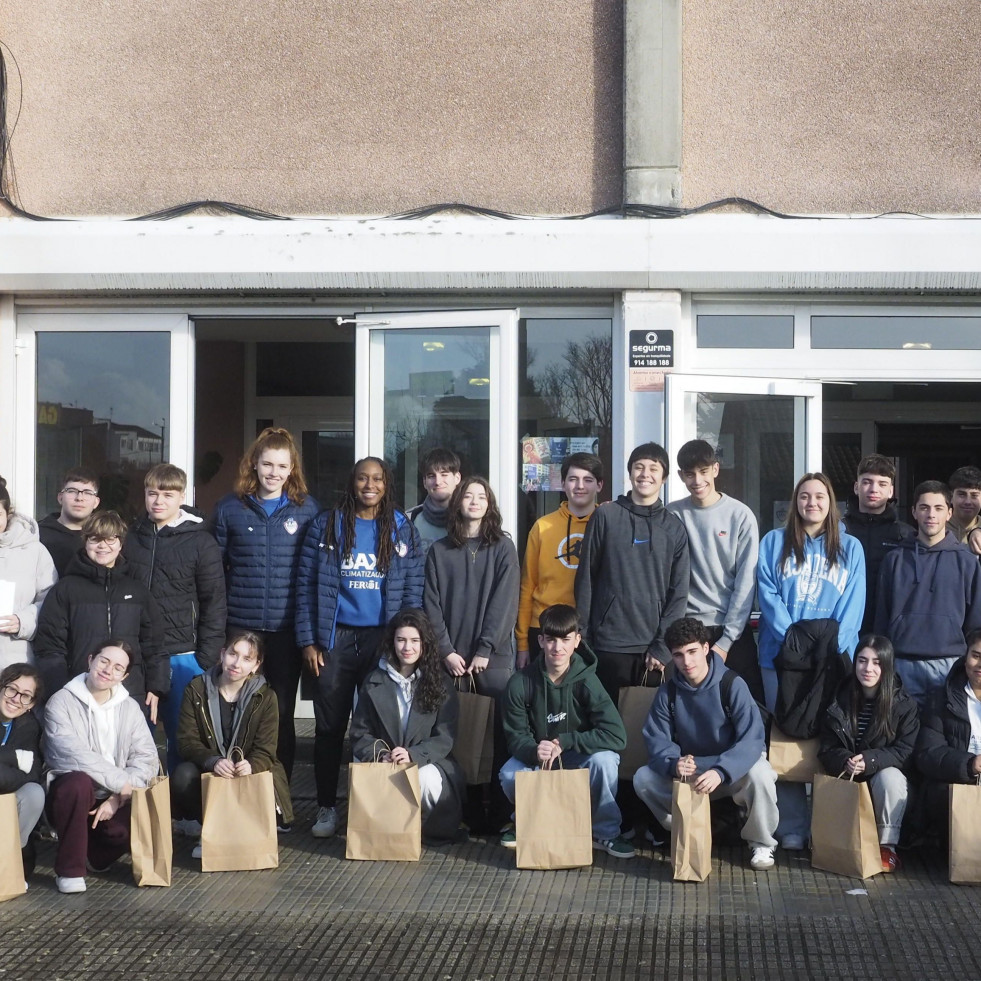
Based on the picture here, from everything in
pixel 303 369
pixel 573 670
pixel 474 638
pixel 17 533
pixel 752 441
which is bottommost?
pixel 573 670

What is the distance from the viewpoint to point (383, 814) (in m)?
5.27

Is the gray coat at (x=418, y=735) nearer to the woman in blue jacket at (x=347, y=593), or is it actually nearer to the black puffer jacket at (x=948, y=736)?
the woman in blue jacket at (x=347, y=593)

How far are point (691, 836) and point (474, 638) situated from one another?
1.40 metres

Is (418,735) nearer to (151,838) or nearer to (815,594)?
(151,838)

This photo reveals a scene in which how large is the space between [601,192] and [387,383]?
5.45ft

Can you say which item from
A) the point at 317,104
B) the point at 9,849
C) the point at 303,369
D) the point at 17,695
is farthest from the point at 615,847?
the point at 303,369

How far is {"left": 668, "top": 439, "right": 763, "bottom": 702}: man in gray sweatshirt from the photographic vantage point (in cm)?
573

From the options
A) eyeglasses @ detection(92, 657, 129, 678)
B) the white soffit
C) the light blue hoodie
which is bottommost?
eyeglasses @ detection(92, 657, 129, 678)

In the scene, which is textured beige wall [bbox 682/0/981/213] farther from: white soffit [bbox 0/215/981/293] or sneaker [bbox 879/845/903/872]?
sneaker [bbox 879/845/903/872]

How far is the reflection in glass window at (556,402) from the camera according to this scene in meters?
7.18

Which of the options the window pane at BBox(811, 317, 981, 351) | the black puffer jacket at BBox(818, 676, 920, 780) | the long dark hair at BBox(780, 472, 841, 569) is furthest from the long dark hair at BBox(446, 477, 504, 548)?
the window pane at BBox(811, 317, 981, 351)

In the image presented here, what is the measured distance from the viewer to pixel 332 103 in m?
7.10

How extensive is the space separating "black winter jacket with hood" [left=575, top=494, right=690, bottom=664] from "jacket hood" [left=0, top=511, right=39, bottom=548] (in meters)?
2.54

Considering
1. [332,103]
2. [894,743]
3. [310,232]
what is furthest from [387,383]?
[894,743]
